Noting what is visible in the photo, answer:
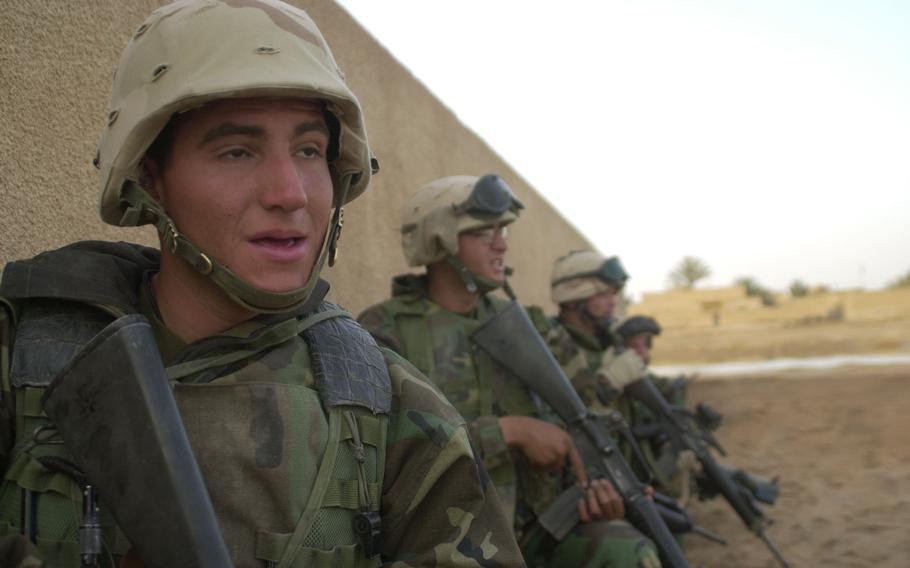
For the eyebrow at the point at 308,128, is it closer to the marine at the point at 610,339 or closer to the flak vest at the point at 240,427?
the flak vest at the point at 240,427

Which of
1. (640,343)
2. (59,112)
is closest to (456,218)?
(59,112)

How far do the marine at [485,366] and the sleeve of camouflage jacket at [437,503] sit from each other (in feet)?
5.05

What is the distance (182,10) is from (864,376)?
44.9ft

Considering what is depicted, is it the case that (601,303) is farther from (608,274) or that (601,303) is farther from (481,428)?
(481,428)

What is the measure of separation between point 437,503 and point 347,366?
270mm

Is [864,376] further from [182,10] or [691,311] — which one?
[691,311]

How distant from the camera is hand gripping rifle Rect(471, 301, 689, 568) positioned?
3105mm

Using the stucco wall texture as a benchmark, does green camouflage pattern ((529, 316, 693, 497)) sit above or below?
below

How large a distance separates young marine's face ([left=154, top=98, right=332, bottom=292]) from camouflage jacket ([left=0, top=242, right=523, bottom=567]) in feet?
0.39

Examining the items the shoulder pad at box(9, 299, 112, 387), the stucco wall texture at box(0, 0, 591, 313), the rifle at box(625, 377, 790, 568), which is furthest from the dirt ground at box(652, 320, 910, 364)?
the shoulder pad at box(9, 299, 112, 387)

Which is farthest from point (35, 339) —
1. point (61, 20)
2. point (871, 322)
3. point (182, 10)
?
point (871, 322)

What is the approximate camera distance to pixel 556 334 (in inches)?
147

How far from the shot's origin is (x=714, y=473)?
5.14 meters

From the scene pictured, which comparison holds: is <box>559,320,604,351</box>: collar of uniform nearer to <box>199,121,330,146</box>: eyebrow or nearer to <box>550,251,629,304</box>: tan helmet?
<box>550,251,629,304</box>: tan helmet
